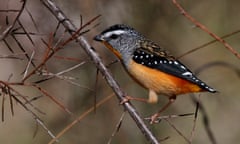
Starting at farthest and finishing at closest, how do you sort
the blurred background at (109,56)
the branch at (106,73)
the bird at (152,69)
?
the blurred background at (109,56)
the bird at (152,69)
the branch at (106,73)

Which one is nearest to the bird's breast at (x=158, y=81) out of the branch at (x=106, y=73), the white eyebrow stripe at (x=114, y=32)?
the white eyebrow stripe at (x=114, y=32)

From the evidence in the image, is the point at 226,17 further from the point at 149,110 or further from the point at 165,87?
the point at 165,87

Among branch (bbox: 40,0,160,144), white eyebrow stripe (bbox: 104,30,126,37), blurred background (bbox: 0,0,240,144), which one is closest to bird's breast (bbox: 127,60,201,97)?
white eyebrow stripe (bbox: 104,30,126,37)

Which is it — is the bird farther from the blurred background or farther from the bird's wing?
the blurred background

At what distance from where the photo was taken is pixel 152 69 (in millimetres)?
5277

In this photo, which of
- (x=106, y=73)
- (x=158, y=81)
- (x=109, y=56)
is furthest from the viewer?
(x=109, y=56)

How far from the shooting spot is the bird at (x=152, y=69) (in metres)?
5.15

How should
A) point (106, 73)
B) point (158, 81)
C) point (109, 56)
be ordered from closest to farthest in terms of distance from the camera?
point (106, 73)
point (158, 81)
point (109, 56)

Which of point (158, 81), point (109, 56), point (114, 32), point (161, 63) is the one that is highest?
point (114, 32)

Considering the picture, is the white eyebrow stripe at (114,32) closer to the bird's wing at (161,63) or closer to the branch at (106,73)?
the bird's wing at (161,63)

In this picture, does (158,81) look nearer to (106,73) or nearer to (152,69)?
(152,69)

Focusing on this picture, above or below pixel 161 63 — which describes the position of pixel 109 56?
above

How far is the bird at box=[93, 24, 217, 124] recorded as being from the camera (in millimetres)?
5152

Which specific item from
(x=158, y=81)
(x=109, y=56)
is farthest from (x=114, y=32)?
(x=109, y=56)
